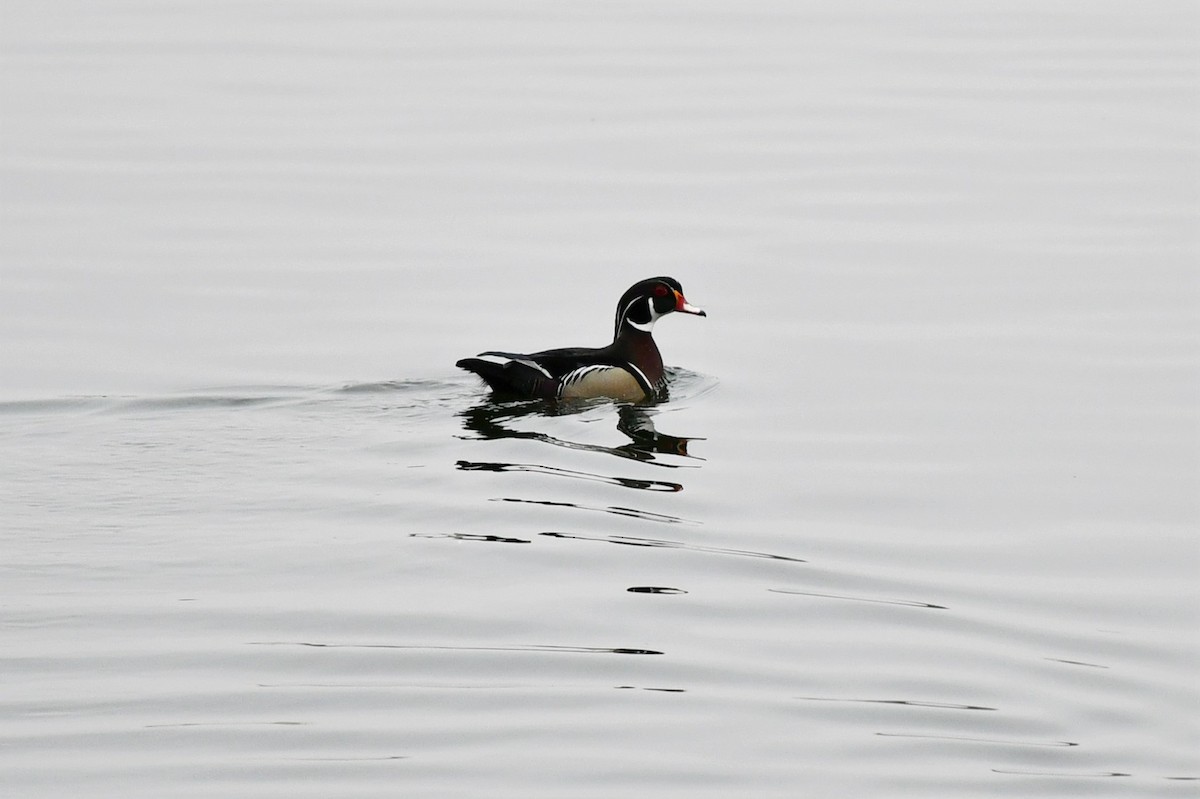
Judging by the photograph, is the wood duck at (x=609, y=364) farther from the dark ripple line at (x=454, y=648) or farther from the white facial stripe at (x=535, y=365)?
the dark ripple line at (x=454, y=648)

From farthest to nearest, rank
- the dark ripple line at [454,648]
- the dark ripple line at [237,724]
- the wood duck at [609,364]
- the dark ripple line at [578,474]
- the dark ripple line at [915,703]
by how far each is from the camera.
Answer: the wood duck at [609,364] < the dark ripple line at [578,474] < the dark ripple line at [454,648] < the dark ripple line at [915,703] < the dark ripple line at [237,724]

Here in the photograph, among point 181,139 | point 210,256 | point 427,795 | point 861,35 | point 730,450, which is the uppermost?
point 861,35

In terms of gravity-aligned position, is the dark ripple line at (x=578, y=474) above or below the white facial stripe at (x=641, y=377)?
below

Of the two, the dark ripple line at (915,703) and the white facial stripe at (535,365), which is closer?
the dark ripple line at (915,703)

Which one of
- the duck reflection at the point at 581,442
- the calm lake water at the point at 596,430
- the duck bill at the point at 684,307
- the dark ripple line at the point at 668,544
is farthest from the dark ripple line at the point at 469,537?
the duck bill at the point at 684,307

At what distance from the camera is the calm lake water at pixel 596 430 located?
22.1ft

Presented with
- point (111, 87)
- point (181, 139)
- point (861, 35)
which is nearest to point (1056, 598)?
point (181, 139)

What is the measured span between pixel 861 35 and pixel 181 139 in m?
11.2

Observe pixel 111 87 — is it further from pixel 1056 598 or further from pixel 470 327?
pixel 1056 598

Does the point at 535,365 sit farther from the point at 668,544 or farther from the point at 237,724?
the point at 237,724

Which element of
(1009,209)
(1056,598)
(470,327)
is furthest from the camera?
(1009,209)

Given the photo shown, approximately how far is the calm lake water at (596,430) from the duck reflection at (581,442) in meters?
0.06

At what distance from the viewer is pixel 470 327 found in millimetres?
14102

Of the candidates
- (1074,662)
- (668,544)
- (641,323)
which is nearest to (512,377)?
(641,323)
